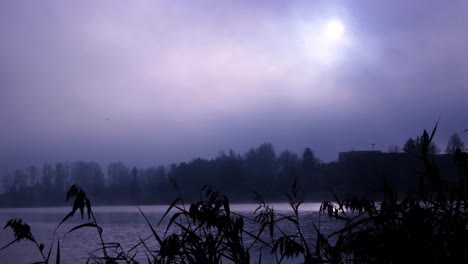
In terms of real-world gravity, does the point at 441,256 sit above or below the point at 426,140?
below

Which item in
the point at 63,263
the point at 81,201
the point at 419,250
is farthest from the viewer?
the point at 63,263

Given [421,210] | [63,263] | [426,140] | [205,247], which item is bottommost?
[63,263]

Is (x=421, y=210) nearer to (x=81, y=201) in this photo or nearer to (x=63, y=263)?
(x=81, y=201)

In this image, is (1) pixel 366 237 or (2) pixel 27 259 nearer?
(1) pixel 366 237

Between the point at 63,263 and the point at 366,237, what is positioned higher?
the point at 366,237

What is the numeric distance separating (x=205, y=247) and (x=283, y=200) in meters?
130

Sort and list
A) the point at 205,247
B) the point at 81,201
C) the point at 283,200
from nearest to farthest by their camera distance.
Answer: the point at 81,201 < the point at 205,247 < the point at 283,200

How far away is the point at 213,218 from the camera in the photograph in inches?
204

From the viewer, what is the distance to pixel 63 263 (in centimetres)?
2467

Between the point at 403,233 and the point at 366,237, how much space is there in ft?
2.12

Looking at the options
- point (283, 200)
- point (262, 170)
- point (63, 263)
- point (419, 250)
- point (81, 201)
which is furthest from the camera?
point (262, 170)

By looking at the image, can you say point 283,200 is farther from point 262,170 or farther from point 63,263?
point 63,263

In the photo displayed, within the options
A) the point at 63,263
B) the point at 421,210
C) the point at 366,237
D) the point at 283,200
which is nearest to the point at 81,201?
the point at 366,237

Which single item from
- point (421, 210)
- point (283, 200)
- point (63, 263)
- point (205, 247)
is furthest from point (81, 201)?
point (283, 200)
